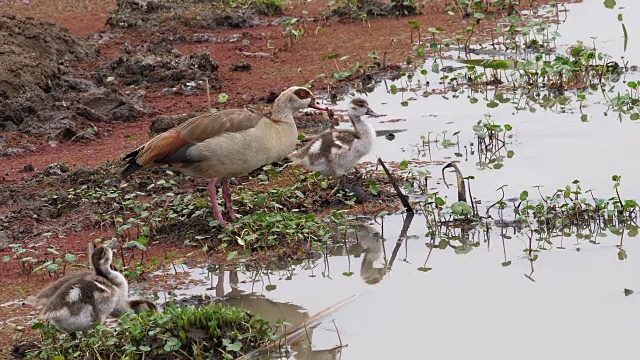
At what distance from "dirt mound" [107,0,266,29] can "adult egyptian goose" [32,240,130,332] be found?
9139 mm

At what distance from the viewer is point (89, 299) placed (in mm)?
7059

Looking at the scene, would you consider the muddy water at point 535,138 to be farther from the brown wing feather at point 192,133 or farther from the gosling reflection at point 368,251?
the brown wing feather at point 192,133

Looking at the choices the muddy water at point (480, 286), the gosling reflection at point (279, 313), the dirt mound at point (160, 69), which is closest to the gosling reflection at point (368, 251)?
the muddy water at point (480, 286)

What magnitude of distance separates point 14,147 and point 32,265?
3.51m

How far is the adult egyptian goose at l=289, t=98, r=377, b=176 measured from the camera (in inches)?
387

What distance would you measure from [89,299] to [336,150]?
10.8ft

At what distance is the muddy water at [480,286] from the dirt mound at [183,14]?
20.0 ft

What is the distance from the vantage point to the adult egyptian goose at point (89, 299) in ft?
22.9

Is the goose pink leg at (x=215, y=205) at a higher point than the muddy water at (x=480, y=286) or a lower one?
higher

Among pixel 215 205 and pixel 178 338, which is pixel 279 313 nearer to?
pixel 178 338

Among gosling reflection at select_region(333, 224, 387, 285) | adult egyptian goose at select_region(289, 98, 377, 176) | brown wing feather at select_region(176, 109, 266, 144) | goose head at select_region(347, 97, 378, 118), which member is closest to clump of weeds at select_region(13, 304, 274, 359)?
gosling reflection at select_region(333, 224, 387, 285)

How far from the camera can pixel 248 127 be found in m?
9.39

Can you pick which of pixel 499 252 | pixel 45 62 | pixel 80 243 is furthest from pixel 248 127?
pixel 45 62

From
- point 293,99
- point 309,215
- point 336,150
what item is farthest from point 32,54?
point 309,215
